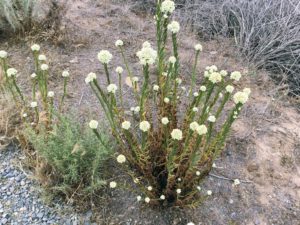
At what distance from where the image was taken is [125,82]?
3.44 metres

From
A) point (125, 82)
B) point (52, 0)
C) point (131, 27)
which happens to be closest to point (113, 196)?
point (125, 82)

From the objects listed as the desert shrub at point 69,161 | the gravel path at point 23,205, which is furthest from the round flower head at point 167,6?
the gravel path at point 23,205

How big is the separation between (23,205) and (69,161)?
18.2 inches

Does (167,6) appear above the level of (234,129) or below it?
above

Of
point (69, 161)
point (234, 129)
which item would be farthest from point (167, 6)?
point (234, 129)

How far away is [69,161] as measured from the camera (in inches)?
96.0

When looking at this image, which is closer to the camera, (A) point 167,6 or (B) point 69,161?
(A) point 167,6

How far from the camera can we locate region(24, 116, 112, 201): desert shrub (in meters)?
2.36

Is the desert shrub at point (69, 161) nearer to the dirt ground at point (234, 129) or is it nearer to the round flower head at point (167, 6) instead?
the dirt ground at point (234, 129)

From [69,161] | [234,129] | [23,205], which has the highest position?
[69,161]

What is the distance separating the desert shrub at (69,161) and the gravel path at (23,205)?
13 centimetres

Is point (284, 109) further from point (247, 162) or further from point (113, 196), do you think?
point (113, 196)

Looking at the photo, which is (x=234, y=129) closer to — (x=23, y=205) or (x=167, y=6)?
(x=167, y=6)

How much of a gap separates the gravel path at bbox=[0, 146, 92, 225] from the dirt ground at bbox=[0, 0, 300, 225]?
0.78ft
